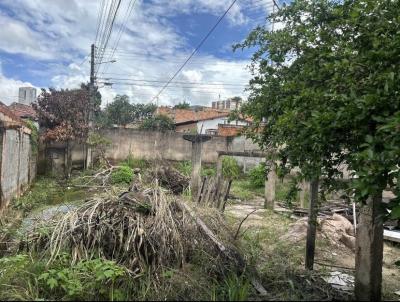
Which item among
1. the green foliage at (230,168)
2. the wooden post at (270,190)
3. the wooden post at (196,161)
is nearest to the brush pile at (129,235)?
the wooden post at (196,161)

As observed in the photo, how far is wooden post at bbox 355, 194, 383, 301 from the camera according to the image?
151 inches

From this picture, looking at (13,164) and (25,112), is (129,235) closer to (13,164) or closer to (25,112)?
(13,164)

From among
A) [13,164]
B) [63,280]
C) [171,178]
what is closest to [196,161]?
[171,178]

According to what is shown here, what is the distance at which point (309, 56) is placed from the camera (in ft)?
12.6

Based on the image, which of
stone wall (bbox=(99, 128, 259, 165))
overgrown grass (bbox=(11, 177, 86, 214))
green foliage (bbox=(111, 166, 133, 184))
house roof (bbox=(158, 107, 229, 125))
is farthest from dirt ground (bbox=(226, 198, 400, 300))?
house roof (bbox=(158, 107, 229, 125))

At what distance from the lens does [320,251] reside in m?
6.53

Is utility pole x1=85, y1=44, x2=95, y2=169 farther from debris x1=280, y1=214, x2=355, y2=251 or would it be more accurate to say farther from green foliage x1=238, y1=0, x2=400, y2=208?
green foliage x1=238, y1=0, x2=400, y2=208

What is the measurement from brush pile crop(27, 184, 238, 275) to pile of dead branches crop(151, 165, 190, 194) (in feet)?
22.8

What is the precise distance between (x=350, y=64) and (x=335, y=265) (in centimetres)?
383

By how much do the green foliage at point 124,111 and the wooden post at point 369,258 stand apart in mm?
42735

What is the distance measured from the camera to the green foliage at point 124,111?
46312 millimetres

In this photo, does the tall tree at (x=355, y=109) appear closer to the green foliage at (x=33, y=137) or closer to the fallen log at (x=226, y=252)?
the fallen log at (x=226, y=252)

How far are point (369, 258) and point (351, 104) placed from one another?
2001 mm

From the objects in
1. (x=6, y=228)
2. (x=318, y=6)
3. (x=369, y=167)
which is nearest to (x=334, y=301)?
(x=369, y=167)
